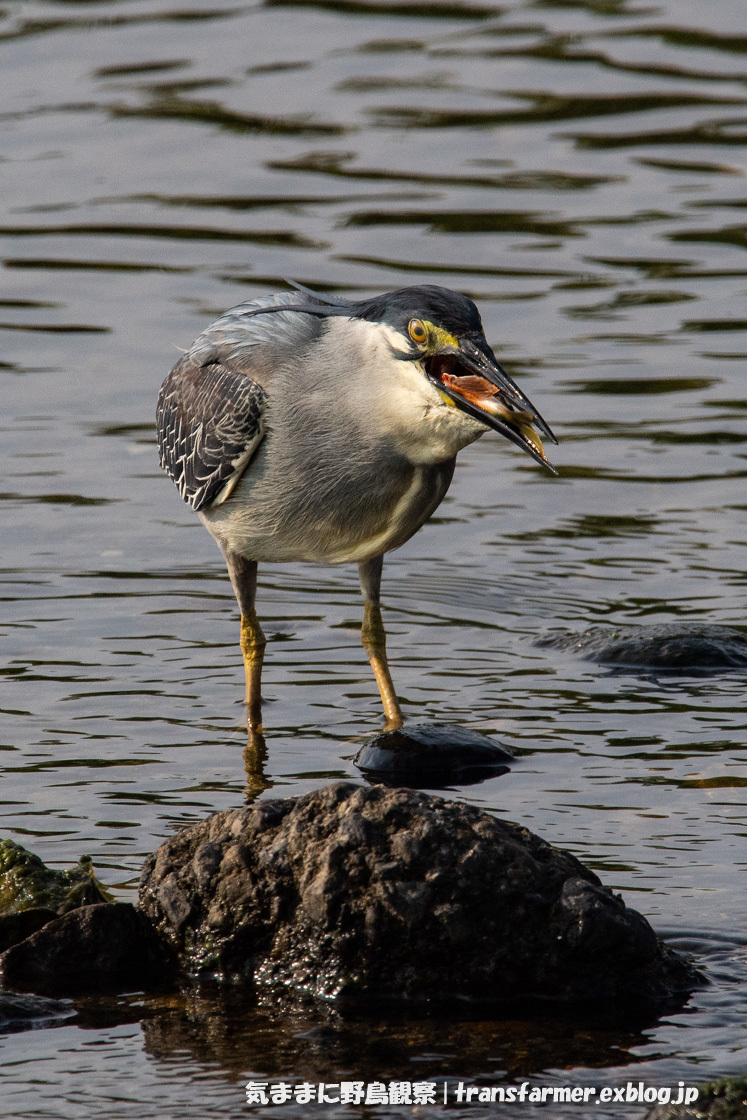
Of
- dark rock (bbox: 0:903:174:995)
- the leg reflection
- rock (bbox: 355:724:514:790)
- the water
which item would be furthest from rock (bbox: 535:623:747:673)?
dark rock (bbox: 0:903:174:995)

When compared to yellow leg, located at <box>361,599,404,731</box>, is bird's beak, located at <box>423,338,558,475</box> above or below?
above

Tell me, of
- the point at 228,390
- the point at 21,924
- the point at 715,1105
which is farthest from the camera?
the point at 228,390

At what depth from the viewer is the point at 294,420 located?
24.3 ft

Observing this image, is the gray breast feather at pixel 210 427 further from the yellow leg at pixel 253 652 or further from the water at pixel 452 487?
the water at pixel 452 487

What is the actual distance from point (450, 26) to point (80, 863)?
1751cm

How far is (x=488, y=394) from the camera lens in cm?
646

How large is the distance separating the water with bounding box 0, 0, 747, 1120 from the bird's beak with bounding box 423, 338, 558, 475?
1.49 metres

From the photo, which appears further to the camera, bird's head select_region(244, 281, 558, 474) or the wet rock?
bird's head select_region(244, 281, 558, 474)

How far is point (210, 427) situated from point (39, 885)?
2712 mm

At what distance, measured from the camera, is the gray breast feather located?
299 inches

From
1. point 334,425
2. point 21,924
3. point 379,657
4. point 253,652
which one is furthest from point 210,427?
point 21,924

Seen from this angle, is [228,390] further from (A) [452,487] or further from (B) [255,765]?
(A) [452,487]

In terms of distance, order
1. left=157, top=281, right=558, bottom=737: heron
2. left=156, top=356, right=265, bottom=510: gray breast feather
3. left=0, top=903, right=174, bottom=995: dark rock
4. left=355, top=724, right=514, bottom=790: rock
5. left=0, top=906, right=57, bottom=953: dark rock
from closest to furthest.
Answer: left=0, top=903, right=174, bottom=995: dark rock, left=0, top=906, right=57, bottom=953: dark rock, left=157, top=281, right=558, bottom=737: heron, left=355, top=724, right=514, bottom=790: rock, left=156, top=356, right=265, bottom=510: gray breast feather

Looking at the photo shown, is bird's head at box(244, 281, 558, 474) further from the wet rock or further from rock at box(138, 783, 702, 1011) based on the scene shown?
the wet rock
